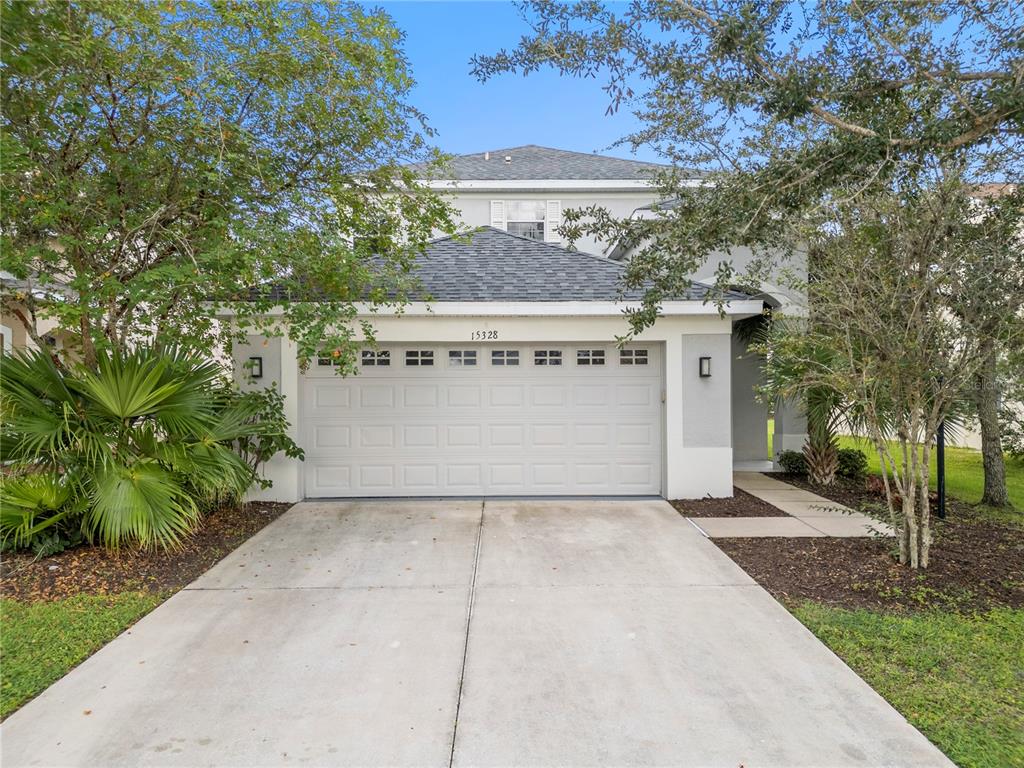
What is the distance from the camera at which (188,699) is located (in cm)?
329

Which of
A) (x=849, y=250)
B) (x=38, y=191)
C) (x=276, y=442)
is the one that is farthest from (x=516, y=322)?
(x=38, y=191)

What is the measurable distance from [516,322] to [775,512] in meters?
4.49

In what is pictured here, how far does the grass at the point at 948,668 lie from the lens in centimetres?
294

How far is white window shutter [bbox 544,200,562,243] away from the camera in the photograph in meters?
15.7

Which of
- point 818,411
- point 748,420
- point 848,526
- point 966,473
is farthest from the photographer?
point 748,420

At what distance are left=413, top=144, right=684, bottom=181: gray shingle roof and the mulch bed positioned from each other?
37.2 ft

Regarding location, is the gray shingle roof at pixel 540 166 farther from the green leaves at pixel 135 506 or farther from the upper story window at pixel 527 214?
the green leaves at pixel 135 506

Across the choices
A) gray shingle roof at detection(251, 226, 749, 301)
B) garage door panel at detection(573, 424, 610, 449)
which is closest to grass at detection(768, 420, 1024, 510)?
garage door panel at detection(573, 424, 610, 449)

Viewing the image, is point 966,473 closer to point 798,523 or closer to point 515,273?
point 798,523

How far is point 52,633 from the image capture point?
410 centimetres

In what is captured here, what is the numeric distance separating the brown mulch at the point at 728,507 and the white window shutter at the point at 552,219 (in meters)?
9.39

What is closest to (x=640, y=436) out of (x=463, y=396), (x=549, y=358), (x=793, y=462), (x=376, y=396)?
(x=549, y=358)

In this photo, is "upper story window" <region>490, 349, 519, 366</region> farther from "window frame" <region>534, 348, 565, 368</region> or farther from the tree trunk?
the tree trunk

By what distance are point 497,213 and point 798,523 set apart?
11627 mm
